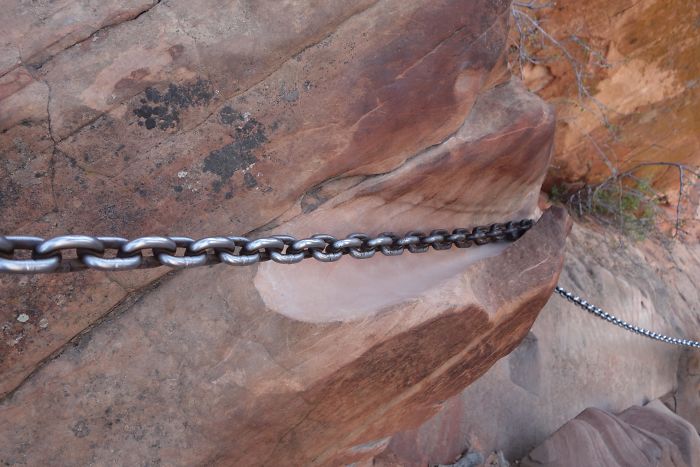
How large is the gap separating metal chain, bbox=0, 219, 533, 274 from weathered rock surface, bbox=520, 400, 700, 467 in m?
1.25

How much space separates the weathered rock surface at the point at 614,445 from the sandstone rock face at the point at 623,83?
188cm

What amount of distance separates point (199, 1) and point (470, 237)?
3.44ft

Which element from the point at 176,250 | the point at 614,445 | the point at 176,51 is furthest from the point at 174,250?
the point at 614,445

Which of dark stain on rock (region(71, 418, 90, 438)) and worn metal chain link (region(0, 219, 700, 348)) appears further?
dark stain on rock (region(71, 418, 90, 438))

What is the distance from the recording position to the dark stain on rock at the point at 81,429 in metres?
1.36

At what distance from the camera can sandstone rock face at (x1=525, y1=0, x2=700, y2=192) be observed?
3.44 meters

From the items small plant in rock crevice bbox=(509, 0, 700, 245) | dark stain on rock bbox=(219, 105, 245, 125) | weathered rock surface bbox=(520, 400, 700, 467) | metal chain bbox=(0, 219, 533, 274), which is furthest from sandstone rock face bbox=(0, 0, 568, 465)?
small plant in rock crevice bbox=(509, 0, 700, 245)

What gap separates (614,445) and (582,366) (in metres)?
0.66

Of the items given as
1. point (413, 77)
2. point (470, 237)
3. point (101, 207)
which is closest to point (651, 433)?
point (470, 237)

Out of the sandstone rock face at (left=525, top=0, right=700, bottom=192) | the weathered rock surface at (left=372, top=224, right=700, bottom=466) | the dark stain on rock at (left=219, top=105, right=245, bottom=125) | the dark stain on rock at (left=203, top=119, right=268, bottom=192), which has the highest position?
the dark stain on rock at (left=219, top=105, right=245, bottom=125)

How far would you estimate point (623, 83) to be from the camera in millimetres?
3777

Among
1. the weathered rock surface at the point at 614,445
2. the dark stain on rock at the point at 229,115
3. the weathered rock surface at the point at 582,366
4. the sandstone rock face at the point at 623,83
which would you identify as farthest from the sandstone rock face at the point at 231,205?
the sandstone rock face at the point at 623,83

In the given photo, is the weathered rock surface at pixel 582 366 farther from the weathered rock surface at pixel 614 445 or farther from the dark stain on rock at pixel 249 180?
the dark stain on rock at pixel 249 180

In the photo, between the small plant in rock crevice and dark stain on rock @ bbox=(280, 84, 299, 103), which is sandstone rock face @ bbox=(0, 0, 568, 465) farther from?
the small plant in rock crevice
